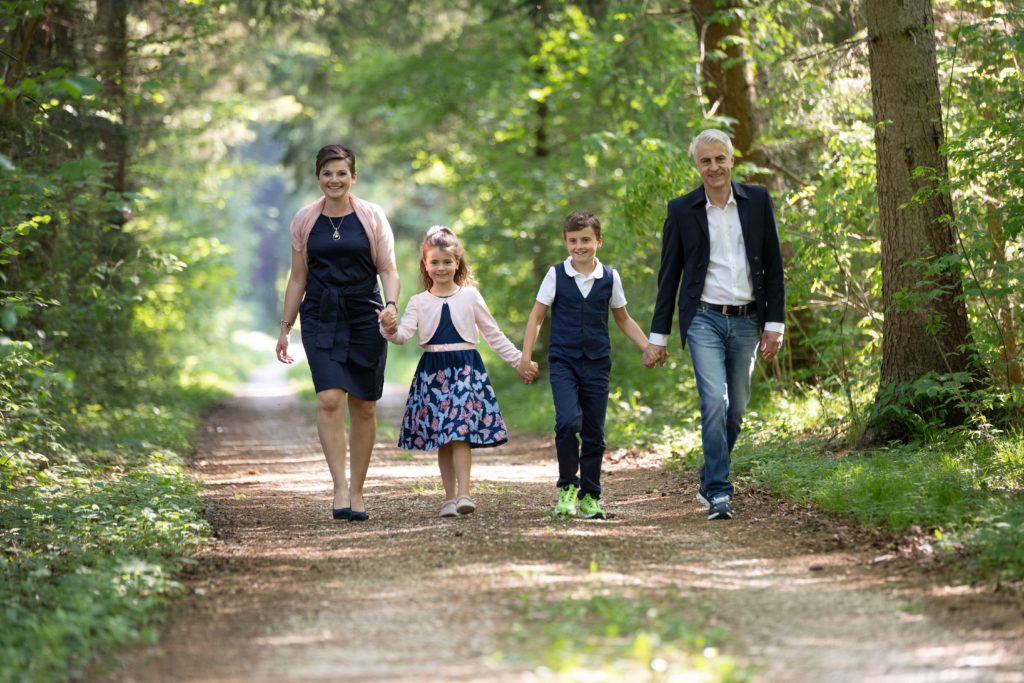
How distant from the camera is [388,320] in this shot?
737cm

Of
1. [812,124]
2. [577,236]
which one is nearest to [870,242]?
[812,124]

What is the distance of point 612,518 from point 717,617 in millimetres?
2668

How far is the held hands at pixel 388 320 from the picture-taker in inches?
287

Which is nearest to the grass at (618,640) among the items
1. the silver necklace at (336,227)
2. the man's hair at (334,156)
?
the silver necklace at (336,227)

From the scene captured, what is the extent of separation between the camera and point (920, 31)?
332 inches

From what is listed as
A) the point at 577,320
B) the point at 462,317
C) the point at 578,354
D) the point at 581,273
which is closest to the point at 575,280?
the point at 581,273

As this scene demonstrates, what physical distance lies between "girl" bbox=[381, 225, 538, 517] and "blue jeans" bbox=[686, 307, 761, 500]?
122cm

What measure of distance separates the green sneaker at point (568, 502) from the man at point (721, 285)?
857mm

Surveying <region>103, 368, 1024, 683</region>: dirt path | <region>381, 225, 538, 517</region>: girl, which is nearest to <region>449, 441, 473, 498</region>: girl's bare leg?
<region>381, 225, 538, 517</region>: girl

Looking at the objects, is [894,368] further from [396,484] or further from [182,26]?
[182,26]

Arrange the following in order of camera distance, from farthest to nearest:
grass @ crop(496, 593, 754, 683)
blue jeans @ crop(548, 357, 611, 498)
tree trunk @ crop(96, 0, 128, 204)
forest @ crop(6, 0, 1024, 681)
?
tree trunk @ crop(96, 0, 128, 204) → blue jeans @ crop(548, 357, 611, 498) → forest @ crop(6, 0, 1024, 681) → grass @ crop(496, 593, 754, 683)

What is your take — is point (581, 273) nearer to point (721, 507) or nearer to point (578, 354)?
point (578, 354)

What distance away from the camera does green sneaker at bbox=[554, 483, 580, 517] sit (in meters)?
7.38

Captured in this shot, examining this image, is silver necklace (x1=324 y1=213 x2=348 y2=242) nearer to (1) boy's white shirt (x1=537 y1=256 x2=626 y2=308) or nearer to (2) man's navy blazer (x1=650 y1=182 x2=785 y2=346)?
(1) boy's white shirt (x1=537 y1=256 x2=626 y2=308)
